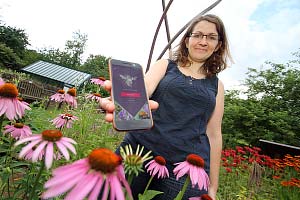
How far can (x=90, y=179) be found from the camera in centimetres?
35

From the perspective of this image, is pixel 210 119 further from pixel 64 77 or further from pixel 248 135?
pixel 64 77

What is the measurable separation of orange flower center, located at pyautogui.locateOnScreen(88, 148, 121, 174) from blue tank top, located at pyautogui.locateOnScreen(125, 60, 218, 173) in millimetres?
656

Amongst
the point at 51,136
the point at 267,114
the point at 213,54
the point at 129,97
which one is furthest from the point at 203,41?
the point at 267,114

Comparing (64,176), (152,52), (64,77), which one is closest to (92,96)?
(152,52)

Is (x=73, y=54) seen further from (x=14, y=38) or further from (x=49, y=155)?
(x=49, y=155)

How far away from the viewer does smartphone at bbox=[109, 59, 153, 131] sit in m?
0.72

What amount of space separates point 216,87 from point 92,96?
1045 millimetres

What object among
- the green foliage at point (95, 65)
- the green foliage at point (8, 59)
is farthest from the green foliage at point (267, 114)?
the green foliage at point (95, 65)

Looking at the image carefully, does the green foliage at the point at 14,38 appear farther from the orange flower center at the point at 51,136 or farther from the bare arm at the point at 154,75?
the orange flower center at the point at 51,136

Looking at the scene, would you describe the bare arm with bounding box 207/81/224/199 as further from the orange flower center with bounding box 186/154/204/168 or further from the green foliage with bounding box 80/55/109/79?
the green foliage with bounding box 80/55/109/79

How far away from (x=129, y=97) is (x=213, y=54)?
1.99 feet

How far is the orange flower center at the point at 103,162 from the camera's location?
368mm

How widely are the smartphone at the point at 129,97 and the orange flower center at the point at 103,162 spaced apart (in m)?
0.29

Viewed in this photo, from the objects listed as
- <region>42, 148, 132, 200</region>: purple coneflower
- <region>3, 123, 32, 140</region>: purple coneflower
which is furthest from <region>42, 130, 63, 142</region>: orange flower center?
<region>3, 123, 32, 140</region>: purple coneflower
